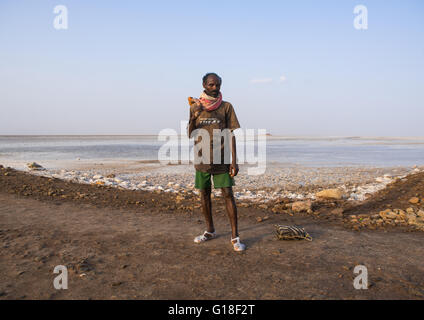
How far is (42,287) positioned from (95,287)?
19.3 inches

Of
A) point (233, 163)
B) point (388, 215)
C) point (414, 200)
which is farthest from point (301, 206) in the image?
point (233, 163)

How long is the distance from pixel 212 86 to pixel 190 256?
216cm

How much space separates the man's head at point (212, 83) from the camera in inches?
161

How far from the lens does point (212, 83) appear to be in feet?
13.4

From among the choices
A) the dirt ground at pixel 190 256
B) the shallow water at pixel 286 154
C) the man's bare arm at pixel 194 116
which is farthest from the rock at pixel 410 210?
the shallow water at pixel 286 154

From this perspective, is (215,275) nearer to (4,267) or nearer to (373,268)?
(373,268)

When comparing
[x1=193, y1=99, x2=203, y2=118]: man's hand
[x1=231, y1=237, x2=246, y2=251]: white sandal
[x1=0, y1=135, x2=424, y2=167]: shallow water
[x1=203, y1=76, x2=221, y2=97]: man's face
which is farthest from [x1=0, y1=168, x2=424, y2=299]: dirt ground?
[x1=0, y1=135, x2=424, y2=167]: shallow water

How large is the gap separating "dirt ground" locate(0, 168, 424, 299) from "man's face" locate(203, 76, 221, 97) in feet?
6.65

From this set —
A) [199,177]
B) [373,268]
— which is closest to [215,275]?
[199,177]

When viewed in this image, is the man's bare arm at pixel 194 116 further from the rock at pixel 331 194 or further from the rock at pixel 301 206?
the rock at pixel 331 194

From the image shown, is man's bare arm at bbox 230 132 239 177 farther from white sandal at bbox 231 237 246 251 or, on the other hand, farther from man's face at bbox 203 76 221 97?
white sandal at bbox 231 237 246 251

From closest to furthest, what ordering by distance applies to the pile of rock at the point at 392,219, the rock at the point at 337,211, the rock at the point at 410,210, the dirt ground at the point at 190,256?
the dirt ground at the point at 190,256 → the pile of rock at the point at 392,219 → the rock at the point at 410,210 → the rock at the point at 337,211

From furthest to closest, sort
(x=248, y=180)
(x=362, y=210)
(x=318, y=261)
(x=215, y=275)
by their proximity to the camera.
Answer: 1. (x=248, y=180)
2. (x=362, y=210)
3. (x=318, y=261)
4. (x=215, y=275)
